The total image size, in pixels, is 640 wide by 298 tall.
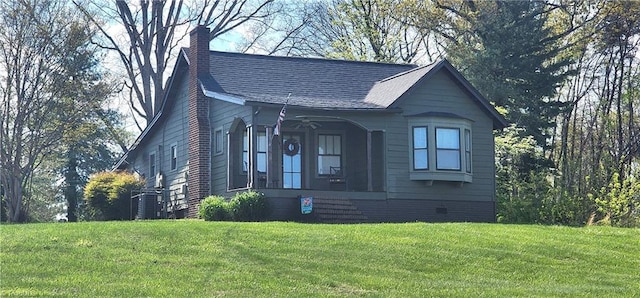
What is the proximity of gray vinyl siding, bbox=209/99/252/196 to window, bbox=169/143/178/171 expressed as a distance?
115 inches

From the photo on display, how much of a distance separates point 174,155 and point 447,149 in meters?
8.97

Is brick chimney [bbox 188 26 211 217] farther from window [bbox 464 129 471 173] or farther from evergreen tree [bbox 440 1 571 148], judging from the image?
evergreen tree [bbox 440 1 571 148]

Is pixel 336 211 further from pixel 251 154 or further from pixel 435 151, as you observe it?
pixel 435 151

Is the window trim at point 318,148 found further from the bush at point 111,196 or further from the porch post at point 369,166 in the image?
the bush at point 111,196

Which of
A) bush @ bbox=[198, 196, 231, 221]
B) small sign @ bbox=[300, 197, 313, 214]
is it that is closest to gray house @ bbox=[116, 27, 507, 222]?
small sign @ bbox=[300, 197, 313, 214]

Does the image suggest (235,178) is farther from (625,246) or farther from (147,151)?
(625,246)

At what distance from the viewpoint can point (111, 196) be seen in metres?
29.9

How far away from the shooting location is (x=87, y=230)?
1875cm

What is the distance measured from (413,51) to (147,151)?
15419 mm

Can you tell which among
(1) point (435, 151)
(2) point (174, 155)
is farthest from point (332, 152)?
(2) point (174, 155)

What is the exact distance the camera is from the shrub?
79.4 ft

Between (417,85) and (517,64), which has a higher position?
(517,64)

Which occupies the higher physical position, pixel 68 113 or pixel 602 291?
pixel 68 113

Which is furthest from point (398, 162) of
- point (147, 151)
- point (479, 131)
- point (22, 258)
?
point (22, 258)
